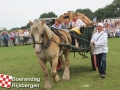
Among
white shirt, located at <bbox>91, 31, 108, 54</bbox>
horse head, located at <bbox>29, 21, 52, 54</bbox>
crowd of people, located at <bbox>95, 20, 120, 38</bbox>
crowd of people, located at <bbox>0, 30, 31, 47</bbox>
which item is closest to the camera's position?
horse head, located at <bbox>29, 21, 52, 54</bbox>

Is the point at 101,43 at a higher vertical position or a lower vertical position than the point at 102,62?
higher

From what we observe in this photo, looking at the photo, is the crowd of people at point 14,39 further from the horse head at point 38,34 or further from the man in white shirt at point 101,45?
the horse head at point 38,34

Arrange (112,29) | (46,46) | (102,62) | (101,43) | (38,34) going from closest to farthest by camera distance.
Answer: (38,34) → (46,46) → (101,43) → (102,62) → (112,29)

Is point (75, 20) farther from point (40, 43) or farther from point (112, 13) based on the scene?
point (112, 13)

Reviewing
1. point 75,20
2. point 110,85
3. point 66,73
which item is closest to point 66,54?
point 66,73

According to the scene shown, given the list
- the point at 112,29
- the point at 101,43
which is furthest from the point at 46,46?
the point at 112,29

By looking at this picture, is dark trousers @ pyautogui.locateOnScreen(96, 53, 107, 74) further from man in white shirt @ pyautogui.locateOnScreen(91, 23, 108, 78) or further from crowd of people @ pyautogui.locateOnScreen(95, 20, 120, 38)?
crowd of people @ pyautogui.locateOnScreen(95, 20, 120, 38)

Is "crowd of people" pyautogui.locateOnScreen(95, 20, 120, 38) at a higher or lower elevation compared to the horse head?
lower

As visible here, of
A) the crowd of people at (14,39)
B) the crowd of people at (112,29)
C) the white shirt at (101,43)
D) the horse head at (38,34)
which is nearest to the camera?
the horse head at (38,34)

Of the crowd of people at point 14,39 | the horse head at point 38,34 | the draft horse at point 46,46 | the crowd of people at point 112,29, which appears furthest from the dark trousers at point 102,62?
the crowd of people at point 112,29

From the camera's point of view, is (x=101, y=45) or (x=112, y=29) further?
(x=112, y=29)

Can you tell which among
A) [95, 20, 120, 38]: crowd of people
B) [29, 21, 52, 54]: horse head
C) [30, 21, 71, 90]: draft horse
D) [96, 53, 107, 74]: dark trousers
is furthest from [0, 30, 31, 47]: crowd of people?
[29, 21, 52, 54]: horse head

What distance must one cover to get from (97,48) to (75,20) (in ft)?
5.60

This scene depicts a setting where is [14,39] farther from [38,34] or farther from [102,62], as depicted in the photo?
[38,34]
